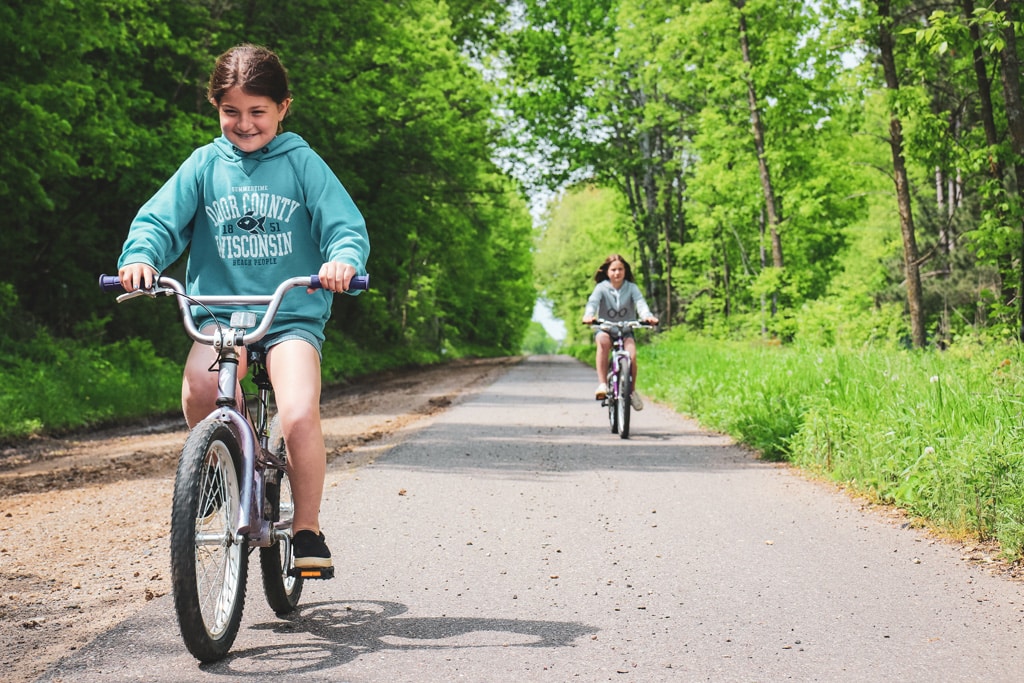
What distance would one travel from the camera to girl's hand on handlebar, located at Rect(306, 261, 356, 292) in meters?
3.47

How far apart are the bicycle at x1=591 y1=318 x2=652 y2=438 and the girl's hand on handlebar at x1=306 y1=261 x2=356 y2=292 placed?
782cm

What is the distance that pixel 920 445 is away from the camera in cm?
643

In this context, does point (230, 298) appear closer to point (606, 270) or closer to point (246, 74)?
point (246, 74)

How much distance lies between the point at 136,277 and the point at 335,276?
2.29ft

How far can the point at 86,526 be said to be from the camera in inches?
257

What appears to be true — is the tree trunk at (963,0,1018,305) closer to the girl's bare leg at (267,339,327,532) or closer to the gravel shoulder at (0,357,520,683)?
the gravel shoulder at (0,357,520,683)

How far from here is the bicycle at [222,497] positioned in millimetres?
3260

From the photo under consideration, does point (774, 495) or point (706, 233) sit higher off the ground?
point (706, 233)

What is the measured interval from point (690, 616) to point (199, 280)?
236 cm

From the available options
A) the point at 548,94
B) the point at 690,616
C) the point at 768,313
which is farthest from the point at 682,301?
the point at 690,616

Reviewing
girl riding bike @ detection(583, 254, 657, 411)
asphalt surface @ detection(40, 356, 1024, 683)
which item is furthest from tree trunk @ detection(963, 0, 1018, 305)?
asphalt surface @ detection(40, 356, 1024, 683)

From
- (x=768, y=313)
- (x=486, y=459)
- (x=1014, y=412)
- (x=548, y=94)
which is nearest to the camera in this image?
(x=1014, y=412)

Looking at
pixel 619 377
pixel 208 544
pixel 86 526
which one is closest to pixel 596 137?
pixel 619 377

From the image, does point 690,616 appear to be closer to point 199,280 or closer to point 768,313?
point 199,280
